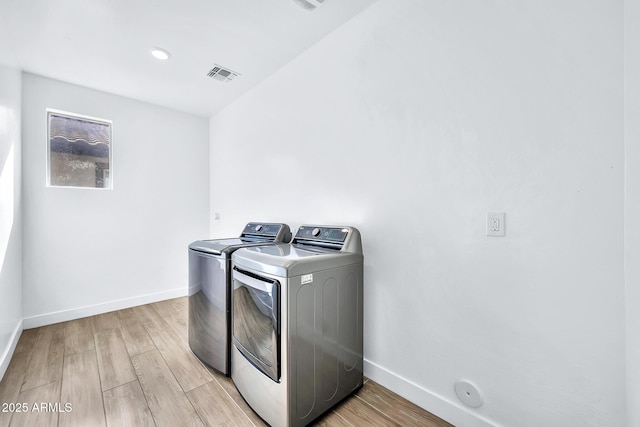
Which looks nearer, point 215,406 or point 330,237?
point 215,406

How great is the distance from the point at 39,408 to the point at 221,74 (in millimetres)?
2760

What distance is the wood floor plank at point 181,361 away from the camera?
1803mm

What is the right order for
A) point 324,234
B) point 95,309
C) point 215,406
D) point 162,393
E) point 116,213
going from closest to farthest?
point 215,406 → point 162,393 → point 324,234 → point 95,309 → point 116,213

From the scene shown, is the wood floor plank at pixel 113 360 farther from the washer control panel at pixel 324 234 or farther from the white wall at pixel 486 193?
the white wall at pixel 486 193

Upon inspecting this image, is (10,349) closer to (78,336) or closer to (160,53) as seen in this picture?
(78,336)

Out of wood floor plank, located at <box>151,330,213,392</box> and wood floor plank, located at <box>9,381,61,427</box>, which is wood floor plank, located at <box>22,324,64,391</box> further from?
wood floor plank, located at <box>151,330,213,392</box>

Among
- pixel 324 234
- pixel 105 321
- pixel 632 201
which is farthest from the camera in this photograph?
pixel 105 321

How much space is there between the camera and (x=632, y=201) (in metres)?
0.90

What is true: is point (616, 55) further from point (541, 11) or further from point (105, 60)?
point (105, 60)

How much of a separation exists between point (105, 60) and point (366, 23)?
225 cm

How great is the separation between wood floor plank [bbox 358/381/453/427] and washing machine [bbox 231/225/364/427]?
86 mm

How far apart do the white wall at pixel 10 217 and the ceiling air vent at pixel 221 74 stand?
143 cm

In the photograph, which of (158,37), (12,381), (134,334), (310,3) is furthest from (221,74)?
(12,381)

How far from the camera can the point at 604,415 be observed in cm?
102
